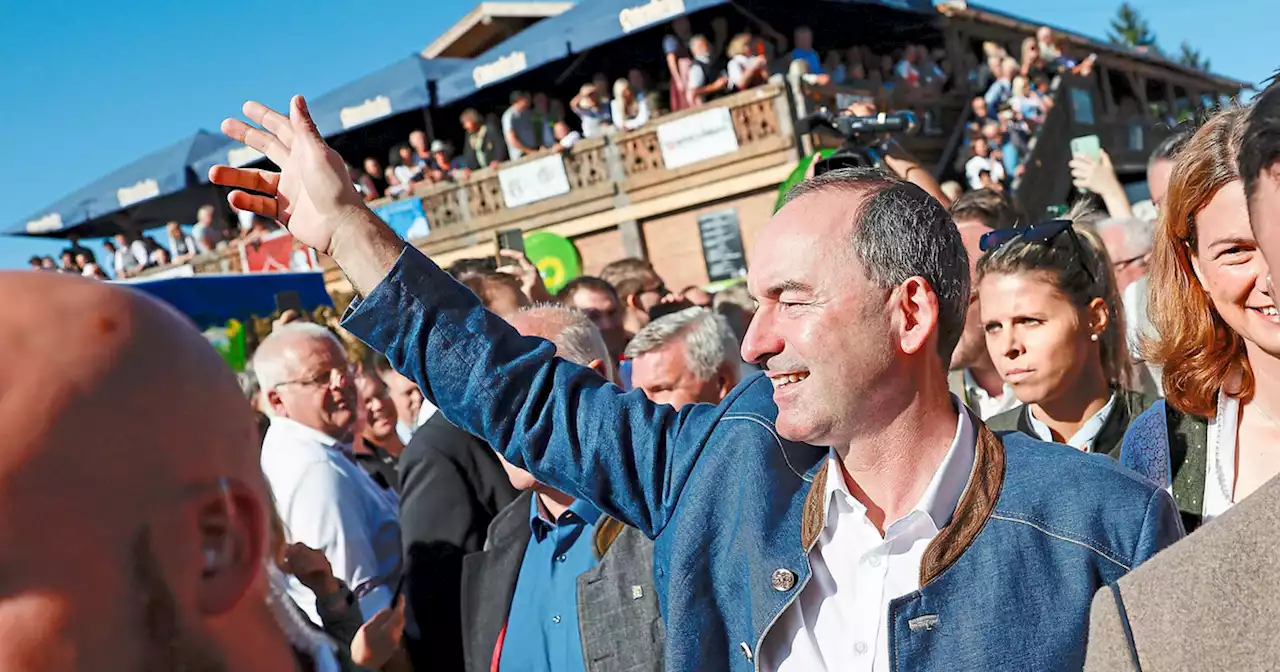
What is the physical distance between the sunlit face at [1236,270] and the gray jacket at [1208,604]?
4.39 ft

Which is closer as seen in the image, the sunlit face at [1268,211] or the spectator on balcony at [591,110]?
the sunlit face at [1268,211]

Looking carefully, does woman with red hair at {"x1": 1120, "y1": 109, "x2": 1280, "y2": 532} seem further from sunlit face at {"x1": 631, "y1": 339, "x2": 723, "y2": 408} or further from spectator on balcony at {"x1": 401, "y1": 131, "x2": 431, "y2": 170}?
spectator on balcony at {"x1": 401, "y1": 131, "x2": 431, "y2": 170}

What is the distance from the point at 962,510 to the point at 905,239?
1.56 ft

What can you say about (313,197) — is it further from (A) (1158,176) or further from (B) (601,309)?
(B) (601,309)

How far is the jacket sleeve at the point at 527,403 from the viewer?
2.17 metres

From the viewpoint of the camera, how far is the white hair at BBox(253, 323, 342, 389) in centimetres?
468

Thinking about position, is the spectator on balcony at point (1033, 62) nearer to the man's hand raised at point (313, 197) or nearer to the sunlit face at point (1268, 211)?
the man's hand raised at point (313, 197)

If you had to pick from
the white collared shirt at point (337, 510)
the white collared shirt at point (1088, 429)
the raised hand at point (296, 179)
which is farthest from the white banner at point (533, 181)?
the raised hand at point (296, 179)

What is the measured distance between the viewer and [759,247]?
2084mm

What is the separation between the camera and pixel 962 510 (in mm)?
1835

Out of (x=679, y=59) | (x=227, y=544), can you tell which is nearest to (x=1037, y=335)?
(x=227, y=544)

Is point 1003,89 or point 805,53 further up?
point 805,53

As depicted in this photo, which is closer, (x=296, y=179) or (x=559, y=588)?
(x=296, y=179)

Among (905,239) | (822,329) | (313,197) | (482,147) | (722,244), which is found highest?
(482,147)
